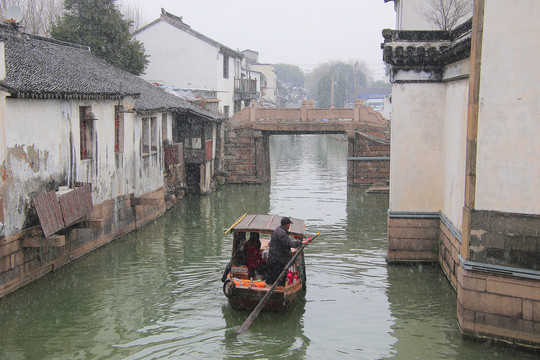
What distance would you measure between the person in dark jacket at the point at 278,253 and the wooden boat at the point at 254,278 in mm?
220

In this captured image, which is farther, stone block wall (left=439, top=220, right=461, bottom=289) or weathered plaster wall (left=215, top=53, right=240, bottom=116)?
weathered plaster wall (left=215, top=53, right=240, bottom=116)

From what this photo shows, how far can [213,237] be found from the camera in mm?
18859

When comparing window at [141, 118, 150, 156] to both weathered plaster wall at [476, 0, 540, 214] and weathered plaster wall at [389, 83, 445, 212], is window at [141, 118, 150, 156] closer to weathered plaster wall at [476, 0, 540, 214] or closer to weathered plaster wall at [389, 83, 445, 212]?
weathered plaster wall at [389, 83, 445, 212]

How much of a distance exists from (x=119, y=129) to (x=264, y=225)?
7.44m

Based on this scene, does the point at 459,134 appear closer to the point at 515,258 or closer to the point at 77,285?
the point at 515,258

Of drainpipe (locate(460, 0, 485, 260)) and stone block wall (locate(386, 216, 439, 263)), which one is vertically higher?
drainpipe (locate(460, 0, 485, 260))

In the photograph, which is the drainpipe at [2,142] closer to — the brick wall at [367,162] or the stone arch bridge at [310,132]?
the stone arch bridge at [310,132]

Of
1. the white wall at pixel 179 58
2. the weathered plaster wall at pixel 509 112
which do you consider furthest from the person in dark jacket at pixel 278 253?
the white wall at pixel 179 58

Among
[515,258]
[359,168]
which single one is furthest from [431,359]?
[359,168]

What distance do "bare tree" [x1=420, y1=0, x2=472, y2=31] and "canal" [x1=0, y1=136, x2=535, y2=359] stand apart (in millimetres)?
6390

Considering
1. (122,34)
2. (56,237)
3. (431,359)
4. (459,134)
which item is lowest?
(431,359)

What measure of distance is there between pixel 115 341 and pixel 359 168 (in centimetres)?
2255

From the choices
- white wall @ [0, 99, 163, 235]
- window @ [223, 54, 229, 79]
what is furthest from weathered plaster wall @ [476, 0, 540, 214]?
window @ [223, 54, 229, 79]

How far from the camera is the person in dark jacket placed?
11.2 m
